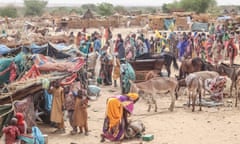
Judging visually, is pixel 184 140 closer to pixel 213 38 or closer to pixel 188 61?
pixel 188 61

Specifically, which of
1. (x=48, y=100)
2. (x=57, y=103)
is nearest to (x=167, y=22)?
(x=48, y=100)

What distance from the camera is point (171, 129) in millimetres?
11656

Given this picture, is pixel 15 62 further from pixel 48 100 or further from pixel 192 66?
pixel 192 66

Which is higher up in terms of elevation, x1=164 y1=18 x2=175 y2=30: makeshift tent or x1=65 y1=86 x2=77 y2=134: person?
x1=65 y1=86 x2=77 y2=134: person

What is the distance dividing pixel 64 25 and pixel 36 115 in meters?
35.0

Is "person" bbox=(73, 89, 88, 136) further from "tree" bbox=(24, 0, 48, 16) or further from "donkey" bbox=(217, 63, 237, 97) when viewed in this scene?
"tree" bbox=(24, 0, 48, 16)

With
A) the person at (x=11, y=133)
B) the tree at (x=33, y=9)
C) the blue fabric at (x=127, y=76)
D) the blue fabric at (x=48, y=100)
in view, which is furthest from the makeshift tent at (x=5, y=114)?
the tree at (x=33, y=9)

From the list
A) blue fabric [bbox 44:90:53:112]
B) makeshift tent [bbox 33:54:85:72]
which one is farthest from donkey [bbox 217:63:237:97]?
blue fabric [bbox 44:90:53:112]

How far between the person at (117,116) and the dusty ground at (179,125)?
36cm

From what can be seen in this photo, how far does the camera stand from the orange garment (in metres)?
9.99

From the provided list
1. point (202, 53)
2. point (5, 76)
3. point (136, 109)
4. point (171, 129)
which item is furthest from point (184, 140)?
point (202, 53)

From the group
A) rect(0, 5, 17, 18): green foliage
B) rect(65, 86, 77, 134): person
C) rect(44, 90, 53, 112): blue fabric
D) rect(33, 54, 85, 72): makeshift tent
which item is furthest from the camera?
rect(0, 5, 17, 18): green foliage

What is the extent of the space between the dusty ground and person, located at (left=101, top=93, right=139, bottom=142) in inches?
14.3

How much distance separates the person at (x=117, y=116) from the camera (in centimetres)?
1002
